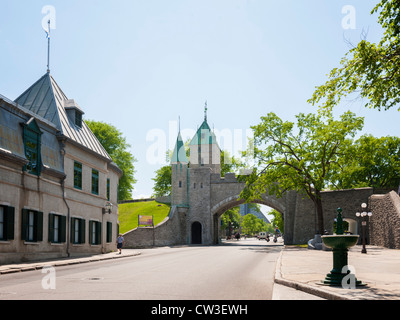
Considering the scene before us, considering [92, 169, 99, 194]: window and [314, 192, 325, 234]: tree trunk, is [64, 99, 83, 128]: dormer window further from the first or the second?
[314, 192, 325, 234]: tree trunk

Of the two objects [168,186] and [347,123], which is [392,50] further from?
[168,186]

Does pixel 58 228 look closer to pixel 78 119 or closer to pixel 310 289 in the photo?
pixel 78 119

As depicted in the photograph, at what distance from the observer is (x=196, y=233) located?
60.2 meters

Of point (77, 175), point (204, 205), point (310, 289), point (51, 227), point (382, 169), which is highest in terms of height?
point (382, 169)

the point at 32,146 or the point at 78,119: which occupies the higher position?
the point at 78,119

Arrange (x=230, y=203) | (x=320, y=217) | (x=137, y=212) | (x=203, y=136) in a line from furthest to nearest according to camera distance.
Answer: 1. (x=203, y=136)
2. (x=137, y=212)
3. (x=230, y=203)
4. (x=320, y=217)

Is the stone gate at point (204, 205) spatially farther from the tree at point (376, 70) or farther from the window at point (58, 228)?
the tree at point (376, 70)

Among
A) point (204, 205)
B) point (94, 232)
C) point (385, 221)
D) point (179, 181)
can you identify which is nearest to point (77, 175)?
point (94, 232)

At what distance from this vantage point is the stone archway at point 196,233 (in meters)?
60.0

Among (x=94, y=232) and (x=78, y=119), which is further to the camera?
(x=94, y=232)

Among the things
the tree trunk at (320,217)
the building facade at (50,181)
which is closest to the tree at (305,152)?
the tree trunk at (320,217)

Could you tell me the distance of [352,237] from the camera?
31.5 feet

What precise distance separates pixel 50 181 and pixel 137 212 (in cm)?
4009
